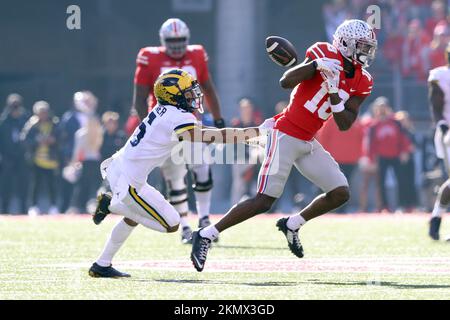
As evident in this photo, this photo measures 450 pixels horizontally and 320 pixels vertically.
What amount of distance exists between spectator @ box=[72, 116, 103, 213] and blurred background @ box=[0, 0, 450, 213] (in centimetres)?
2

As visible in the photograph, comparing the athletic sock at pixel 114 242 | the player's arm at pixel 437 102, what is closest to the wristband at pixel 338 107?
the athletic sock at pixel 114 242

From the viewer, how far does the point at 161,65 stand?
1109 centimetres

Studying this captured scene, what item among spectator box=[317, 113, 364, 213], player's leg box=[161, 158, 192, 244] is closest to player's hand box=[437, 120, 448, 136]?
player's leg box=[161, 158, 192, 244]

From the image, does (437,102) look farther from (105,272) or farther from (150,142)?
(105,272)

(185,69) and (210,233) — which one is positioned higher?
(185,69)

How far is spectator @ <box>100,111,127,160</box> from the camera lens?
16.3 m

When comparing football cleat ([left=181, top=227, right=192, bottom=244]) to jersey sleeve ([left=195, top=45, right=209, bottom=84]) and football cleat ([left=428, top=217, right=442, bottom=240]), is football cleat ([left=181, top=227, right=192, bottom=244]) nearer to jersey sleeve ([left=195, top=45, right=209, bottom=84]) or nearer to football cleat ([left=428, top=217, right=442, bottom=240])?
jersey sleeve ([left=195, top=45, right=209, bottom=84])

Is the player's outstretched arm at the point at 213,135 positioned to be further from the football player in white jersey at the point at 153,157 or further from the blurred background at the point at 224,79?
the blurred background at the point at 224,79

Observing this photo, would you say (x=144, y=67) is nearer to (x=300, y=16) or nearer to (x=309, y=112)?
(x=309, y=112)

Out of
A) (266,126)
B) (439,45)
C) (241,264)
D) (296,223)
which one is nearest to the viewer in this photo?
(266,126)

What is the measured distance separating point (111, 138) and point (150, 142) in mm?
8048

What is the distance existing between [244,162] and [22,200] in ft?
9.76

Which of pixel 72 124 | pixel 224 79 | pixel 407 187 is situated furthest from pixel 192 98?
pixel 224 79
